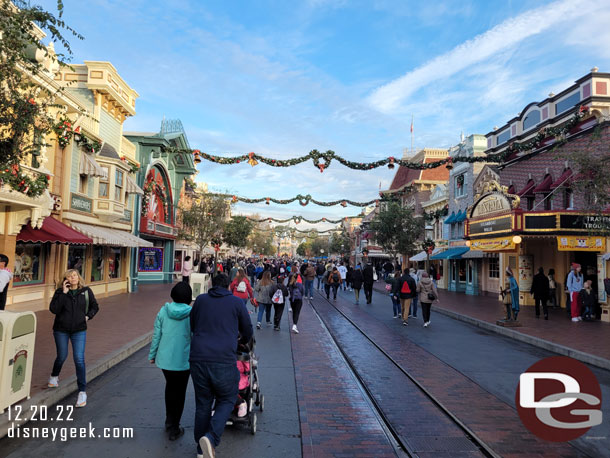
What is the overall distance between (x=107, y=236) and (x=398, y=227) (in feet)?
69.1

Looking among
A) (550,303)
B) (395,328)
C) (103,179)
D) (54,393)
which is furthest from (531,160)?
(54,393)

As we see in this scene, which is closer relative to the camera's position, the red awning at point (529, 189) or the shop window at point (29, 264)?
the shop window at point (29, 264)

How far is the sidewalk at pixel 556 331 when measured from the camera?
31.0ft

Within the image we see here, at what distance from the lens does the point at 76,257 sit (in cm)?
1816

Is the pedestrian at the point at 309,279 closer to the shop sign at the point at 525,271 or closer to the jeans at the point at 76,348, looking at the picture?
the shop sign at the point at 525,271

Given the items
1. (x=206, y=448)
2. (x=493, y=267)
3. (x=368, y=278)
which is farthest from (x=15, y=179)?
(x=493, y=267)

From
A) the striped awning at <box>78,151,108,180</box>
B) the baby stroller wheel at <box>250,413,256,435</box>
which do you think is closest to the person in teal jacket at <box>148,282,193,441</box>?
the baby stroller wheel at <box>250,413,256,435</box>

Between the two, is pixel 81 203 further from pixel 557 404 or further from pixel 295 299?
pixel 557 404

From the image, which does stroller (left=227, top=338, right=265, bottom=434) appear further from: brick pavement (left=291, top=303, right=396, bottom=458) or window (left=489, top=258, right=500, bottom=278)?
window (left=489, top=258, right=500, bottom=278)

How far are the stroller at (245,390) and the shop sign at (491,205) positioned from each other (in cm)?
1550

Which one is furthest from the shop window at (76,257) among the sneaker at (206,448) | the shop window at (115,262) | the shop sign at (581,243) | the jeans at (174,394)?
the shop sign at (581,243)

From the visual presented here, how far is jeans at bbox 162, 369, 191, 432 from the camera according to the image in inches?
183

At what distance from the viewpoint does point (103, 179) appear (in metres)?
19.5

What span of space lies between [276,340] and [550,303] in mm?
14692
